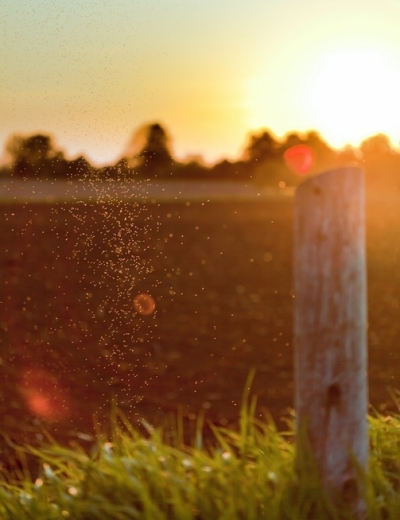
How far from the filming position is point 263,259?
12.6 meters

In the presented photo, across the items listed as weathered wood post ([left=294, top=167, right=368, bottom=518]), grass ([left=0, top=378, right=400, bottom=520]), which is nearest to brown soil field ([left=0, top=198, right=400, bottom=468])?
grass ([left=0, top=378, right=400, bottom=520])

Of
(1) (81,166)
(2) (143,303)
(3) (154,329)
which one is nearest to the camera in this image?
(3) (154,329)

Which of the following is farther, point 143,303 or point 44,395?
point 143,303

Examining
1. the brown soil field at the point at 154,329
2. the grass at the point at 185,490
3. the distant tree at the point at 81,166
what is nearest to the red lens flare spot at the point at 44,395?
the brown soil field at the point at 154,329

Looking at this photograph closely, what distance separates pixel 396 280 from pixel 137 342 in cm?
443

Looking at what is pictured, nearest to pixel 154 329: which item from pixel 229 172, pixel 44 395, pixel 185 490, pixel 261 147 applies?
pixel 44 395

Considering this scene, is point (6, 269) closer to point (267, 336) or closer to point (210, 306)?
point (210, 306)

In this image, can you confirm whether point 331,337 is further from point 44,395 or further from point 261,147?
point 261,147

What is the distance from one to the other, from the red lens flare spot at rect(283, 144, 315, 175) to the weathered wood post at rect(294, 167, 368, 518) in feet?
136

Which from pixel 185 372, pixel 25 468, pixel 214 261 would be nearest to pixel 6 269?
pixel 214 261

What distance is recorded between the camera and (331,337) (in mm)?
2588

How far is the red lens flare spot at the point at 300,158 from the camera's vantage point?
44.9 m

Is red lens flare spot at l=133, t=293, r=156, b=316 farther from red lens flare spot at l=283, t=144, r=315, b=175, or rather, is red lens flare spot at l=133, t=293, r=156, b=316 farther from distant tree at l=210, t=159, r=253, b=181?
red lens flare spot at l=283, t=144, r=315, b=175

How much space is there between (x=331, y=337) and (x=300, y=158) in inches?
1896
